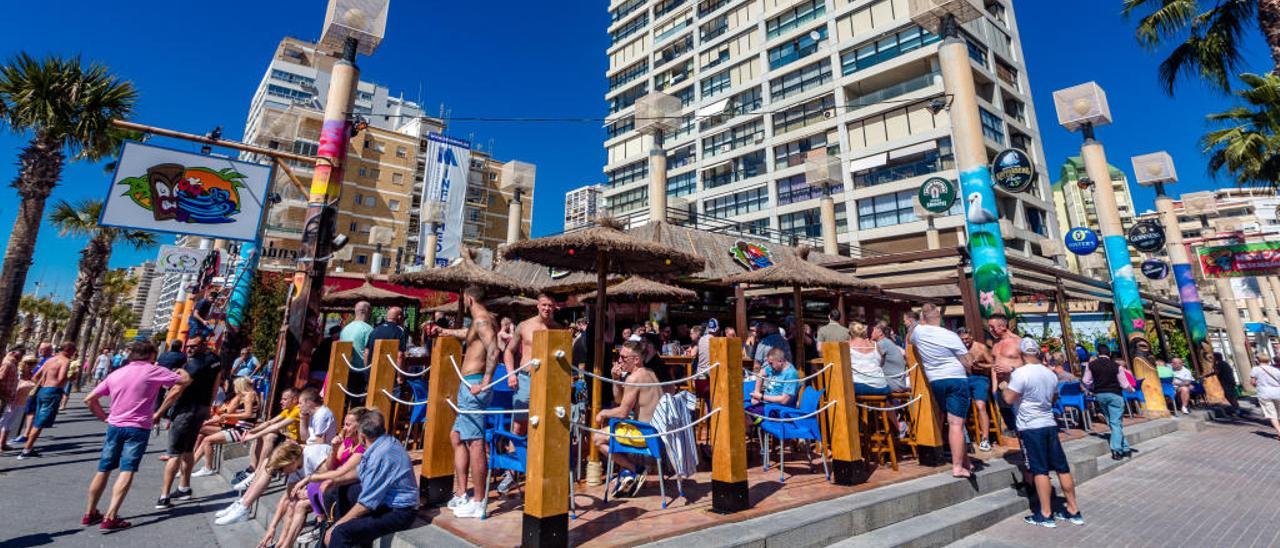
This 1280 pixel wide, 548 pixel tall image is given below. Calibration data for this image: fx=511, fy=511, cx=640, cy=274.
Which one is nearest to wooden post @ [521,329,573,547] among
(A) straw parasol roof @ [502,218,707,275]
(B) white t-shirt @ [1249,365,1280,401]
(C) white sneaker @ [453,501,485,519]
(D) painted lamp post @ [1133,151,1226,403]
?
(C) white sneaker @ [453,501,485,519]

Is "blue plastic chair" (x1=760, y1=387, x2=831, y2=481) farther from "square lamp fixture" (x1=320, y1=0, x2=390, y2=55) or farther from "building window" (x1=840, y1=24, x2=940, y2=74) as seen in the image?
"building window" (x1=840, y1=24, x2=940, y2=74)

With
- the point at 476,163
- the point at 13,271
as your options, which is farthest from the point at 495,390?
the point at 476,163

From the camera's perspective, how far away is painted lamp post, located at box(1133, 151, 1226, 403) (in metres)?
15.7

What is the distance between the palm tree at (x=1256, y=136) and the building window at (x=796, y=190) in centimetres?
1842

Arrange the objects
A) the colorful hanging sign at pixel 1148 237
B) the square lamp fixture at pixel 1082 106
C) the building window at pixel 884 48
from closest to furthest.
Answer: the square lamp fixture at pixel 1082 106 < the colorful hanging sign at pixel 1148 237 < the building window at pixel 884 48

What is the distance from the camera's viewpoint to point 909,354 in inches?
230

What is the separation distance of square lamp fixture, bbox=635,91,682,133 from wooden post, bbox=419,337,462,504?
14.8m

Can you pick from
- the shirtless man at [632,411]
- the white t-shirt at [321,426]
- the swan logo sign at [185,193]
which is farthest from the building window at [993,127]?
the white t-shirt at [321,426]

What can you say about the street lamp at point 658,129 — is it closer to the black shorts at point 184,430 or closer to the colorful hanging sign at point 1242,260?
the black shorts at point 184,430

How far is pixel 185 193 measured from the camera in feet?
25.7

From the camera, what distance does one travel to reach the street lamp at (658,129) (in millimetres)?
17891

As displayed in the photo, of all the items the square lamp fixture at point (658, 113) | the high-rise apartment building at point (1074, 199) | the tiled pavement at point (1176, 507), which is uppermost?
the high-rise apartment building at point (1074, 199)

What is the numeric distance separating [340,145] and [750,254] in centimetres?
1129

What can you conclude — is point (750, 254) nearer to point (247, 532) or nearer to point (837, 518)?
point (837, 518)
